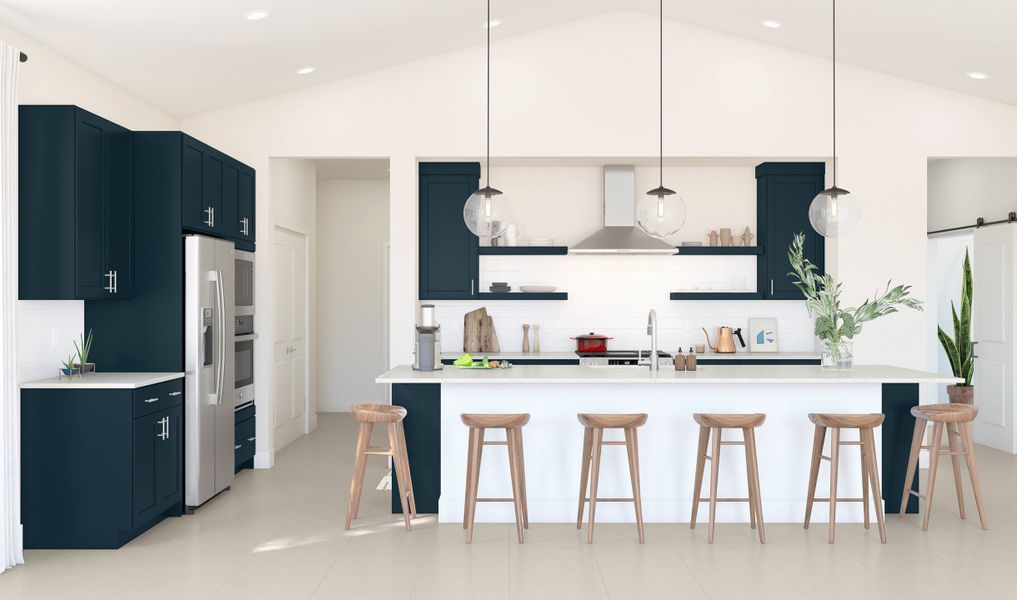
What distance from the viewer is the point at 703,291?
7.79 metres

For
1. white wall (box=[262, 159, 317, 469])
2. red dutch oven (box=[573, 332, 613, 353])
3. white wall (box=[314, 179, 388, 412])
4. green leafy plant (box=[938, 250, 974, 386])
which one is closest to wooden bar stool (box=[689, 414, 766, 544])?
red dutch oven (box=[573, 332, 613, 353])

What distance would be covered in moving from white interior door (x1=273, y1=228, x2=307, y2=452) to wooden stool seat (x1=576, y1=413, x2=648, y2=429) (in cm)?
375

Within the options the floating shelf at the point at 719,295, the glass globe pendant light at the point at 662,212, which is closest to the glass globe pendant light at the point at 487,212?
the glass globe pendant light at the point at 662,212

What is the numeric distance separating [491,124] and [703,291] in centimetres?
268

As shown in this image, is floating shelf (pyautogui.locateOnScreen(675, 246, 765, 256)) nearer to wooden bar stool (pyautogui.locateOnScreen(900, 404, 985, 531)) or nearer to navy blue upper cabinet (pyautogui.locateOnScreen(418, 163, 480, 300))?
navy blue upper cabinet (pyautogui.locateOnScreen(418, 163, 480, 300))

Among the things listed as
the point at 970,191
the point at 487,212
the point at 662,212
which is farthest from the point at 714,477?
the point at 970,191

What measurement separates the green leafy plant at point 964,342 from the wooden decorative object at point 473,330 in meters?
4.62

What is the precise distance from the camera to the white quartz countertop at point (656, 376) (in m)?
4.82

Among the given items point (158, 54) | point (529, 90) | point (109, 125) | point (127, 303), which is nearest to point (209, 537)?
point (127, 303)

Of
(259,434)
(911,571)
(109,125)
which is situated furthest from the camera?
(259,434)

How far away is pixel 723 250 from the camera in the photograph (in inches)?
299

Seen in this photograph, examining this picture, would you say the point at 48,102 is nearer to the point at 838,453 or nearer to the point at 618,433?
the point at 618,433

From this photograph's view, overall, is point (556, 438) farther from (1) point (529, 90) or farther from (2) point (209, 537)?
(1) point (529, 90)

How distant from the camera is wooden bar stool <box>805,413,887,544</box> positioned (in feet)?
15.2
